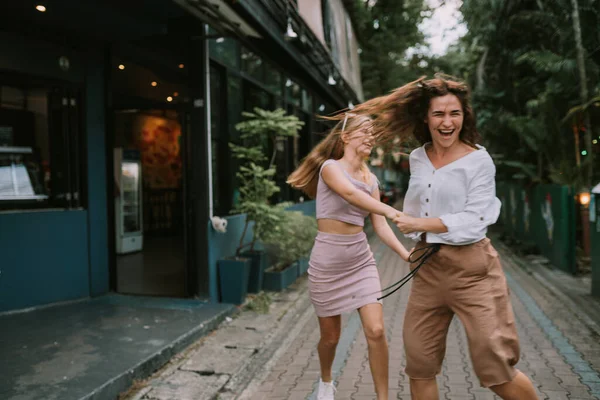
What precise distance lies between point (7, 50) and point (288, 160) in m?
7.20

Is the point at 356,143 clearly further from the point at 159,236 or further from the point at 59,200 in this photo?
the point at 159,236

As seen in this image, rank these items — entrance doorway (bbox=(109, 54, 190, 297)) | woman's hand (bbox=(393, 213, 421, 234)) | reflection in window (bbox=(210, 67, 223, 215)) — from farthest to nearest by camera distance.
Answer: reflection in window (bbox=(210, 67, 223, 215)) < entrance doorway (bbox=(109, 54, 190, 297)) < woman's hand (bbox=(393, 213, 421, 234))

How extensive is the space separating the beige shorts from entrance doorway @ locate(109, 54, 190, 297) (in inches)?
191

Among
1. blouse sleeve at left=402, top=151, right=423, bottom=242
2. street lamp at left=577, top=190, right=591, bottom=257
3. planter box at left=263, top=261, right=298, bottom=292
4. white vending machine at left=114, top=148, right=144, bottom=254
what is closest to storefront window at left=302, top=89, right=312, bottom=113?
white vending machine at left=114, top=148, right=144, bottom=254

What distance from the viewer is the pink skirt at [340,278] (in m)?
3.77

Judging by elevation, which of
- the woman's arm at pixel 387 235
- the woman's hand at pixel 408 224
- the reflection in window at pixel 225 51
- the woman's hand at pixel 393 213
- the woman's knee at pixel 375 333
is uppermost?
the reflection in window at pixel 225 51

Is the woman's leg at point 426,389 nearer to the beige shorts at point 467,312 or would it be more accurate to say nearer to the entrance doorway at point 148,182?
the beige shorts at point 467,312

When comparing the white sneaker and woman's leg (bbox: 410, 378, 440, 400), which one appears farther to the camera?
the white sneaker

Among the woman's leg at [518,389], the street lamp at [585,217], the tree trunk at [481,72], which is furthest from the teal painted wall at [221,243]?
the tree trunk at [481,72]

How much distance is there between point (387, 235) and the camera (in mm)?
3662

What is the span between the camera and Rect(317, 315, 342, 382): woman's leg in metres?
3.87

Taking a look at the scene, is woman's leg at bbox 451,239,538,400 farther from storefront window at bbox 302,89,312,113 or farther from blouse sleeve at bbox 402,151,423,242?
storefront window at bbox 302,89,312,113

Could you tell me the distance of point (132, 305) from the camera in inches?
271

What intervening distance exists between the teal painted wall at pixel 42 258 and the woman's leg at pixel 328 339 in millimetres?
4154
